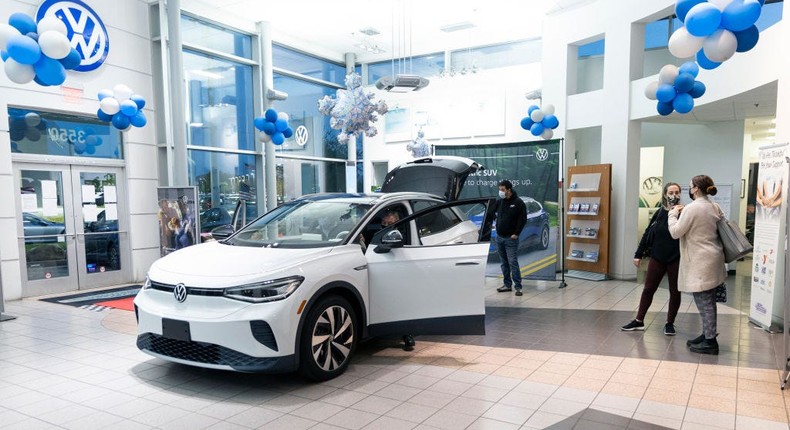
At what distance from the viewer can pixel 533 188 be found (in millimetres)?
8500

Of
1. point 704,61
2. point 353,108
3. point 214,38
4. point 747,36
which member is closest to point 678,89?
point 704,61

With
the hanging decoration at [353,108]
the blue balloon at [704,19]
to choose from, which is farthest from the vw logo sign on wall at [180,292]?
the hanging decoration at [353,108]

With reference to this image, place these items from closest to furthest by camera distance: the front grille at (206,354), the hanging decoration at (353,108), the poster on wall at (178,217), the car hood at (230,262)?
the front grille at (206,354), the car hood at (230,262), the poster on wall at (178,217), the hanging decoration at (353,108)

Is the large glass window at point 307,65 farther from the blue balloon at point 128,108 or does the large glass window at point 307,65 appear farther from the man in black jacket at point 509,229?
the man in black jacket at point 509,229

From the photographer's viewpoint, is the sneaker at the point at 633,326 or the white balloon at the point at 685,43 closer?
the white balloon at the point at 685,43

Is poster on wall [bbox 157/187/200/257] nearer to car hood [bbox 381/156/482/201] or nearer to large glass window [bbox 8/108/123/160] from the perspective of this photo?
large glass window [bbox 8/108/123/160]

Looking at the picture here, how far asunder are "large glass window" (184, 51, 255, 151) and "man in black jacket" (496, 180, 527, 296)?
6.54m

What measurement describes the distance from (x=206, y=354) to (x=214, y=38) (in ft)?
29.6

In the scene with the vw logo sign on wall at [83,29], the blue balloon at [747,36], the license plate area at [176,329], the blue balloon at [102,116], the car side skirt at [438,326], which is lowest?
the car side skirt at [438,326]

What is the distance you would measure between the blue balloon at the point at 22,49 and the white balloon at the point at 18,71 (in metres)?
0.08

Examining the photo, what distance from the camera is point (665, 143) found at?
11.4 metres

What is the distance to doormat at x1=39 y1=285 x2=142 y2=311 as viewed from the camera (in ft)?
22.8

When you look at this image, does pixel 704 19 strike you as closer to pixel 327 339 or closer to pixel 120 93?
pixel 327 339

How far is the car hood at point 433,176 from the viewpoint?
20.8ft
